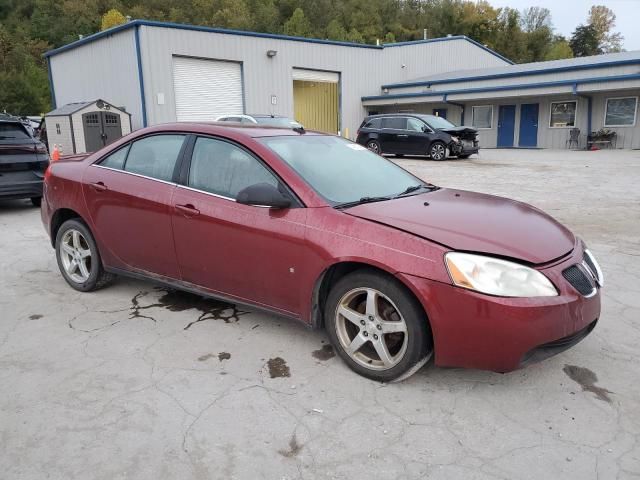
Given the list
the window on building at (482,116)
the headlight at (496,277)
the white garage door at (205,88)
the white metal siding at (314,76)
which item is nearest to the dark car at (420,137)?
the white garage door at (205,88)

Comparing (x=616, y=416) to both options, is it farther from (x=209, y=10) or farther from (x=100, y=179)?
(x=209, y=10)

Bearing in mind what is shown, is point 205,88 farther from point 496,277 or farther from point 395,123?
point 496,277

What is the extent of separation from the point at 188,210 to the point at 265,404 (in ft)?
4.96

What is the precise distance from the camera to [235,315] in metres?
4.00

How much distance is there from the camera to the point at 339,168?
144 inches

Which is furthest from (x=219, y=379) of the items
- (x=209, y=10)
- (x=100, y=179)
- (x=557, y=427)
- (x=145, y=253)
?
(x=209, y=10)

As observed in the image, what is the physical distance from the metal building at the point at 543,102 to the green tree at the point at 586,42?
50881mm

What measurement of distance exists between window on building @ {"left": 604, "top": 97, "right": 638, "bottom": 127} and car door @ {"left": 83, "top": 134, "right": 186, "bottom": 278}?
23.4 m

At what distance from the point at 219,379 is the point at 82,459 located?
88cm

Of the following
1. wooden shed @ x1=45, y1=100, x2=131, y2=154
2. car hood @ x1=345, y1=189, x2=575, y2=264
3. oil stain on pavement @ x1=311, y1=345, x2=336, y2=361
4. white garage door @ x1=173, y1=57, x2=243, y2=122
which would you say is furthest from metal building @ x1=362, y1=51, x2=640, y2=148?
oil stain on pavement @ x1=311, y1=345, x2=336, y2=361

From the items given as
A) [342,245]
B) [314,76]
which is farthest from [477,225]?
[314,76]

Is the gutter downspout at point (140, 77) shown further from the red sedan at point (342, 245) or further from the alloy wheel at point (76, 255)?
the red sedan at point (342, 245)

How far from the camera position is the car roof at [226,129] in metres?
3.65

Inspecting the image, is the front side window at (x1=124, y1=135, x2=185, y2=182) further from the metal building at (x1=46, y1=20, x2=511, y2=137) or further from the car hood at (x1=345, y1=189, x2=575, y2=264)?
the metal building at (x1=46, y1=20, x2=511, y2=137)
